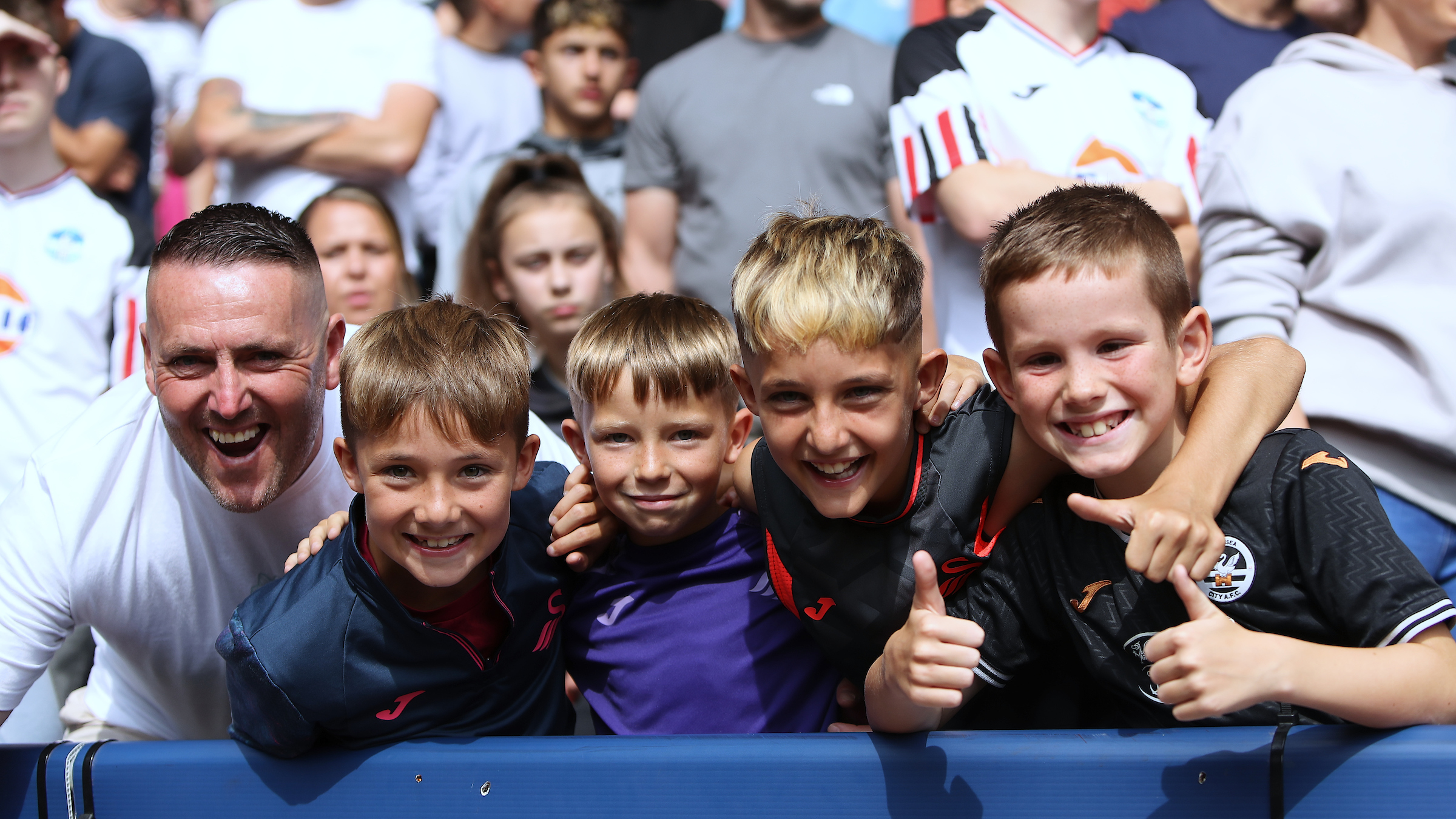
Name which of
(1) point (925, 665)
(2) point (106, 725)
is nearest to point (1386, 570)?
(1) point (925, 665)

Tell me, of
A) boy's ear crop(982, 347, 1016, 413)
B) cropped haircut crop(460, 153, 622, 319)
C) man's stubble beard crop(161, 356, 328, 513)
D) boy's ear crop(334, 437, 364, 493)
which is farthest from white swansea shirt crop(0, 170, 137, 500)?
boy's ear crop(982, 347, 1016, 413)

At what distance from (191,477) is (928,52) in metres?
1.96

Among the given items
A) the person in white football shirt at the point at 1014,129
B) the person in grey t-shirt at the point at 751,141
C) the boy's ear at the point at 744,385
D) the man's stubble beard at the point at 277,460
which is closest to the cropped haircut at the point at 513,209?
the person in grey t-shirt at the point at 751,141

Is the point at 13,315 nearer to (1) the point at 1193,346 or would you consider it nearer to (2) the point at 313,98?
(2) the point at 313,98

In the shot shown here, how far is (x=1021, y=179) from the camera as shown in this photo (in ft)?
8.30

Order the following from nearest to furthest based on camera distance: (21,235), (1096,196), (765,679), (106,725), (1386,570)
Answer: (1386,570), (1096,196), (765,679), (106,725), (21,235)

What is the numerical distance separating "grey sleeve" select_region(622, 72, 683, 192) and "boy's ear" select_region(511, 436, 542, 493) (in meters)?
1.68

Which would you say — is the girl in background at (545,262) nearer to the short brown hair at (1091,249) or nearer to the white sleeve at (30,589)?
the white sleeve at (30,589)

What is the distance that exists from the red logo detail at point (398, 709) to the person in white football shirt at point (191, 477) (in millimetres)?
556

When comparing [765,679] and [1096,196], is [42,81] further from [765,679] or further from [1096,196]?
[1096,196]

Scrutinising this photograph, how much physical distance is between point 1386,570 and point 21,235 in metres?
A: 3.90

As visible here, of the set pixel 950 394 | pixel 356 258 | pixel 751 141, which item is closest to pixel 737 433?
pixel 950 394

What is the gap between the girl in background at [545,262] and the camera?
335 centimetres

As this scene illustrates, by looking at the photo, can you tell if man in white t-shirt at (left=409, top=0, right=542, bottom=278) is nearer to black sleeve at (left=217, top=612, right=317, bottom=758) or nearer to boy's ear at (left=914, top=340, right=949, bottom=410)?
black sleeve at (left=217, top=612, right=317, bottom=758)
